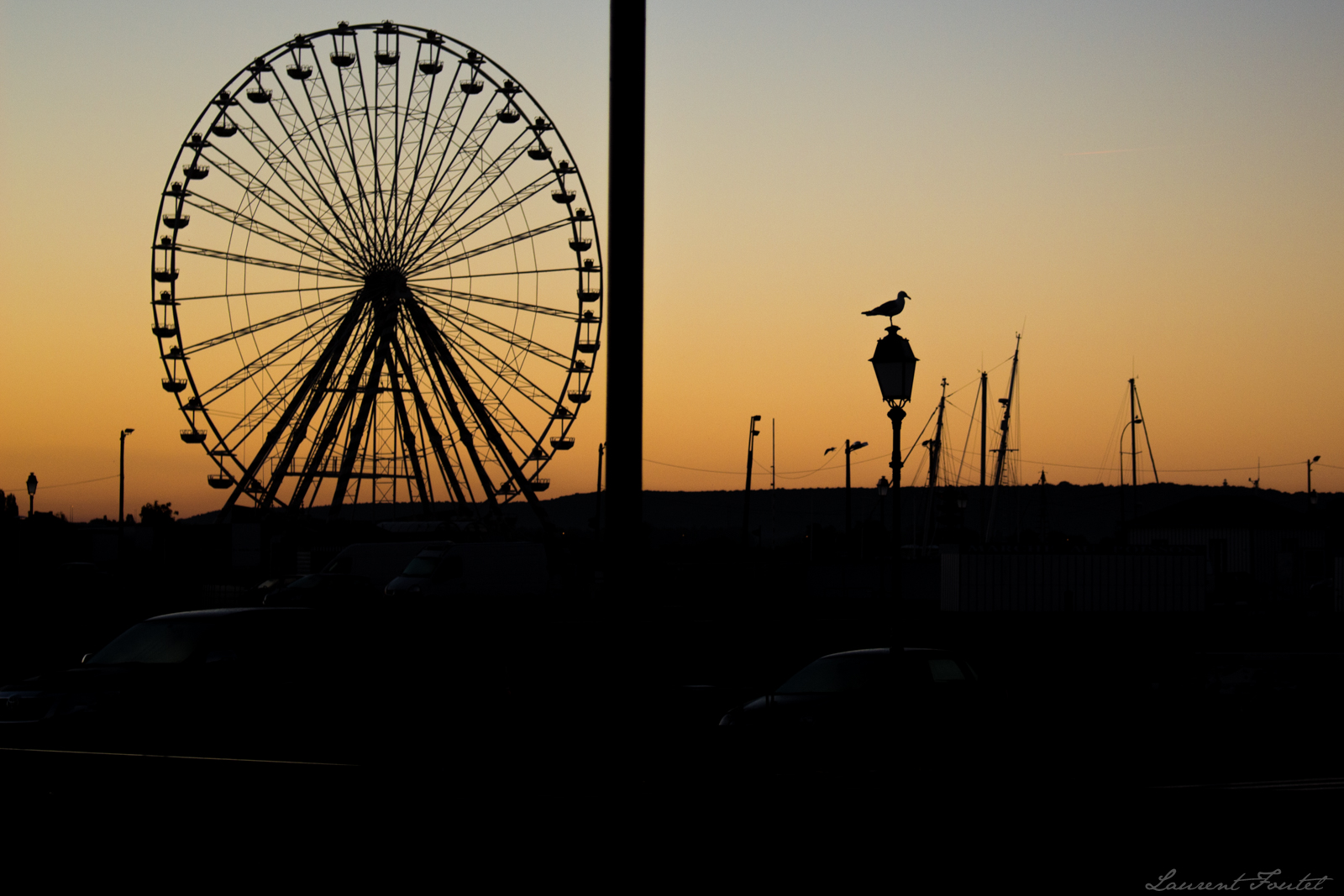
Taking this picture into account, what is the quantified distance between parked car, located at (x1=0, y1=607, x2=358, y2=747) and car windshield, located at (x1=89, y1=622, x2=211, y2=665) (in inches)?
0.5

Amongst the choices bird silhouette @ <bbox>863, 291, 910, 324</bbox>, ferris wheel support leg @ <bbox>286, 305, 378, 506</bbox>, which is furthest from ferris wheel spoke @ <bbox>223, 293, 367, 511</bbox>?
bird silhouette @ <bbox>863, 291, 910, 324</bbox>

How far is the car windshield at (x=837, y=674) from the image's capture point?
1383 cm

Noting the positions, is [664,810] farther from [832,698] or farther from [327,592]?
[327,592]

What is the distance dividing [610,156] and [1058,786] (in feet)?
10.8

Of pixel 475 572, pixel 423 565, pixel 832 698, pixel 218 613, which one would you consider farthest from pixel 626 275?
pixel 475 572

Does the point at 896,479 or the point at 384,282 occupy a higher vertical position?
the point at 384,282

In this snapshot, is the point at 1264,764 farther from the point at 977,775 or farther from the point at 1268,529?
the point at 1268,529

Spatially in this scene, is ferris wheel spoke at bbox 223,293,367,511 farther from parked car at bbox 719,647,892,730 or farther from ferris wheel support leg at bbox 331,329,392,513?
parked car at bbox 719,647,892,730

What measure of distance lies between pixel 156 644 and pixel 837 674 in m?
6.89

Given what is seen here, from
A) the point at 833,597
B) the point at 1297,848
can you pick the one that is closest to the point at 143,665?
the point at 1297,848

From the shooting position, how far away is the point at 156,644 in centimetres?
1264

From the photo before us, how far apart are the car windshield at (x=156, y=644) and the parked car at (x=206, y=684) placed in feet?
0.04

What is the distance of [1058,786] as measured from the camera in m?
5.75
